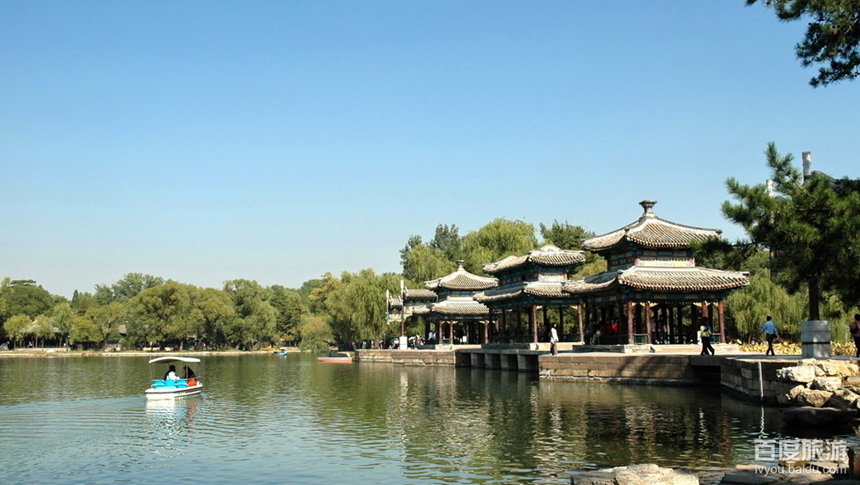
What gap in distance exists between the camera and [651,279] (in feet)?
102

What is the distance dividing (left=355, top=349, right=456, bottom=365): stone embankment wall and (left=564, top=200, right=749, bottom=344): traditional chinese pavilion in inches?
579

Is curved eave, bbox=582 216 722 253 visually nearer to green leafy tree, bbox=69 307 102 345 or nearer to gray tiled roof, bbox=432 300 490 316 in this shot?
gray tiled roof, bbox=432 300 490 316

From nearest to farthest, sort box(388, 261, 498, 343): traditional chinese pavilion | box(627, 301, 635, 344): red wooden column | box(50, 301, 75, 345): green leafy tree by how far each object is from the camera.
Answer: box(627, 301, 635, 344): red wooden column
box(388, 261, 498, 343): traditional chinese pavilion
box(50, 301, 75, 345): green leafy tree

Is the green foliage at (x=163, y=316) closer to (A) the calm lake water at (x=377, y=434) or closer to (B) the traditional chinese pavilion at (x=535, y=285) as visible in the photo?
(B) the traditional chinese pavilion at (x=535, y=285)

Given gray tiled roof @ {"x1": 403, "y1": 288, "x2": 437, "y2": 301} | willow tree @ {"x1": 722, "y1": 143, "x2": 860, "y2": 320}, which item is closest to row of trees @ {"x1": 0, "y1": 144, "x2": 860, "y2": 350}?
willow tree @ {"x1": 722, "y1": 143, "x2": 860, "y2": 320}

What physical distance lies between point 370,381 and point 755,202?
78.1ft

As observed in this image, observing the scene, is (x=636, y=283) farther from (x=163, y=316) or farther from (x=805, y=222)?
(x=163, y=316)

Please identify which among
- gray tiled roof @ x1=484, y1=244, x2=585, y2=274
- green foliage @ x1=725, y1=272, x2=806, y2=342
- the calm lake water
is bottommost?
the calm lake water

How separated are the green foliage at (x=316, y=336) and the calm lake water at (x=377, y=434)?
54.5 metres

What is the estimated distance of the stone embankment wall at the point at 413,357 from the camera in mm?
47031

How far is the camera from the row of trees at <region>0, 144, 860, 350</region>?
42.9 feet

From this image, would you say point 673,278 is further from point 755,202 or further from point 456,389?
point 755,202

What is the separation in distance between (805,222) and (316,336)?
7483cm

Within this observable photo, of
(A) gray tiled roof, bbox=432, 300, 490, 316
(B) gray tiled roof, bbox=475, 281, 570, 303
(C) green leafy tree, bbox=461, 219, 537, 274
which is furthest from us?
(C) green leafy tree, bbox=461, 219, 537, 274
